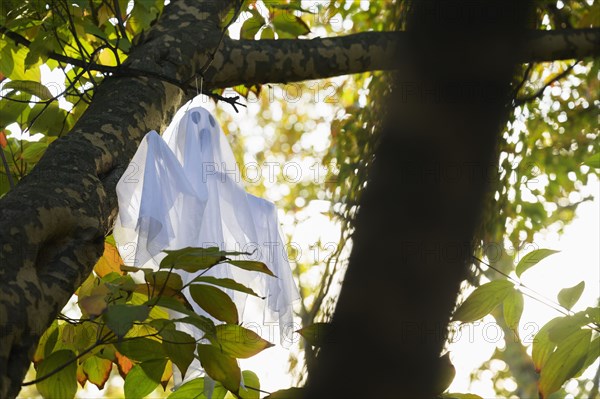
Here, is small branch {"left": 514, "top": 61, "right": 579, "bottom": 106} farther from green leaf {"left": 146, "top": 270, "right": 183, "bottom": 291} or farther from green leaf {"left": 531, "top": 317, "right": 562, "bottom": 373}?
green leaf {"left": 146, "top": 270, "right": 183, "bottom": 291}

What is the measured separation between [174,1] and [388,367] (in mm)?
1734

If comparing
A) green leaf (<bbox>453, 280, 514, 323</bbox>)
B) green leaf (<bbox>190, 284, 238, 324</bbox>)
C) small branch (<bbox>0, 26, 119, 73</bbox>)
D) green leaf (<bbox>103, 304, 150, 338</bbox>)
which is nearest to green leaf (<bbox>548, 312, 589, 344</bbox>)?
green leaf (<bbox>453, 280, 514, 323</bbox>)

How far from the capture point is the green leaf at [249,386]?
124 centimetres

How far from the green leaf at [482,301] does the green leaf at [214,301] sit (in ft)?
1.20

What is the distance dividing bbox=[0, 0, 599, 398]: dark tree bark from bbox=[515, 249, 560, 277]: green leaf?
0.38 m

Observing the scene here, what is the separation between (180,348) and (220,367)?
0.23 ft

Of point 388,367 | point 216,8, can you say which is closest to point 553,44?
point 216,8

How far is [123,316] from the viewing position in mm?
913

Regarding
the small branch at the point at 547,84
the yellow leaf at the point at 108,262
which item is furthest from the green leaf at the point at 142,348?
the small branch at the point at 547,84

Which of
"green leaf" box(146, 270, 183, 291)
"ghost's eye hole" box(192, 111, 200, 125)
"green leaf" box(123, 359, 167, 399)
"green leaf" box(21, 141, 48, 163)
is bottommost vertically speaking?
"green leaf" box(123, 359, 167, 399)

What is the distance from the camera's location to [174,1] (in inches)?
82.6

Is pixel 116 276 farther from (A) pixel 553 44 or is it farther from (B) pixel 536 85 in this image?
(B) pixel 536 85

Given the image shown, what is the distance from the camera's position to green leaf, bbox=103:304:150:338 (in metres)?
0.90

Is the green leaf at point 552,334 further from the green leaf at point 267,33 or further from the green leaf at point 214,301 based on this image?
the green leaf at point 267,33
